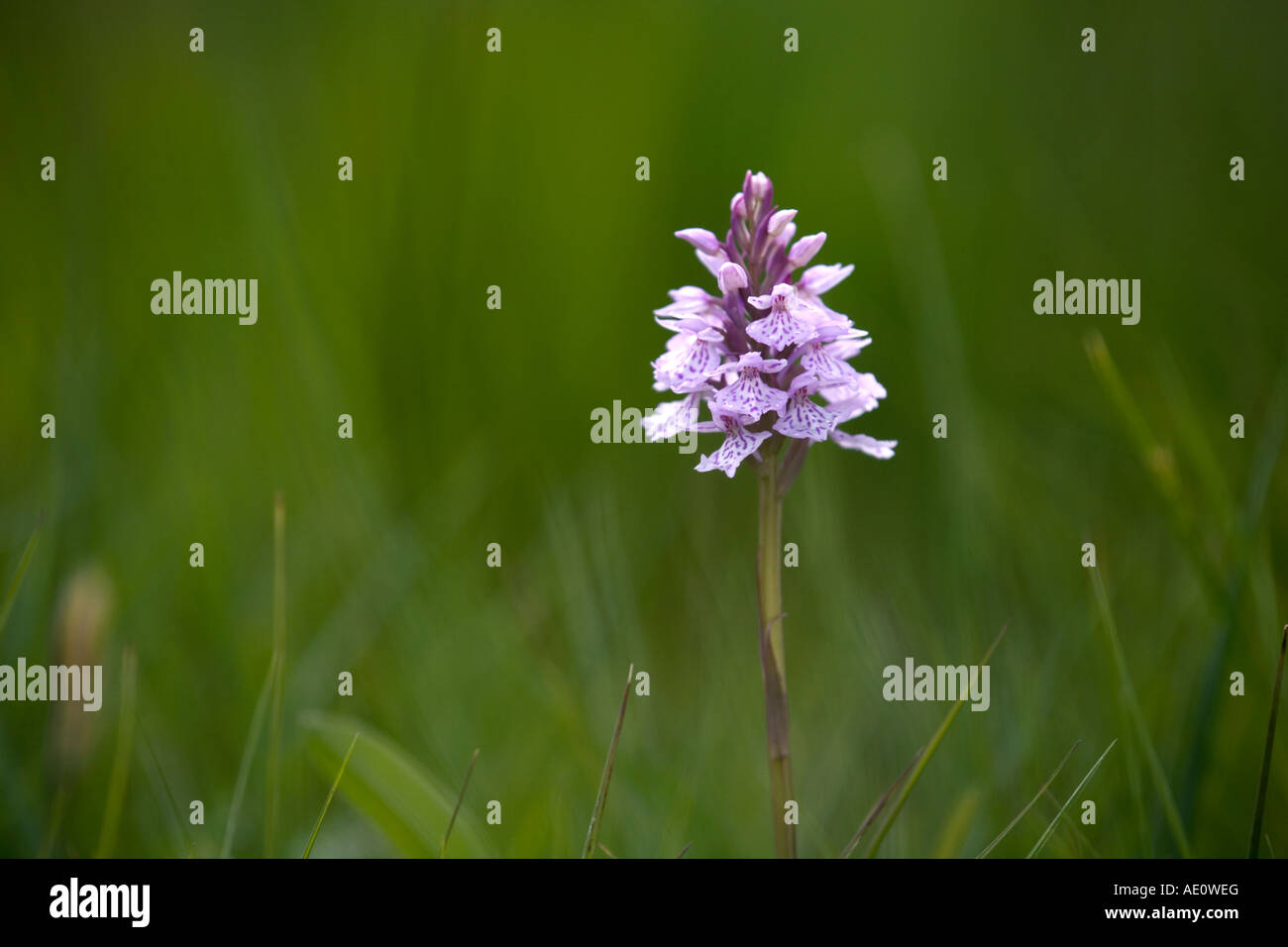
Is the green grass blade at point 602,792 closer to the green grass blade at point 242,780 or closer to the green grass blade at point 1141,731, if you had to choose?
the green grass blade at point 242,780

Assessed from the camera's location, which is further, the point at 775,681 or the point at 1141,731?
the point at 1141,731

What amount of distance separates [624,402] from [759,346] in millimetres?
2256

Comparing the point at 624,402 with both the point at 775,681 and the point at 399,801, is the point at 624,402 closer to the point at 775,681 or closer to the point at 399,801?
the point at 399,801

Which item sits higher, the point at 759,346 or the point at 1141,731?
the point at 759,346

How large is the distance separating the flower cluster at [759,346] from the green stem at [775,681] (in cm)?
12

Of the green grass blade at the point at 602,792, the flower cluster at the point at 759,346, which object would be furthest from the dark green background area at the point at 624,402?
the flower cluster at the point at 759,346

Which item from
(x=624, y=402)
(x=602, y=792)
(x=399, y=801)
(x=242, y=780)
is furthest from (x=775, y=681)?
(x=624, y=402)

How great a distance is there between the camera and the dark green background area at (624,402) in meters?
1.78

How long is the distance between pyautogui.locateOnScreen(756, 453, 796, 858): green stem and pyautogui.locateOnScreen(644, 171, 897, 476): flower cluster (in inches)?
4.7

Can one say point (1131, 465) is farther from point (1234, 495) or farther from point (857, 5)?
point (857, 5)

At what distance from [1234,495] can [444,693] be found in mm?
1949

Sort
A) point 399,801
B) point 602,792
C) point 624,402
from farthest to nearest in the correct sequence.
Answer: point 624,402
point 399,801
point 602,792

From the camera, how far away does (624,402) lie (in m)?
3.52
